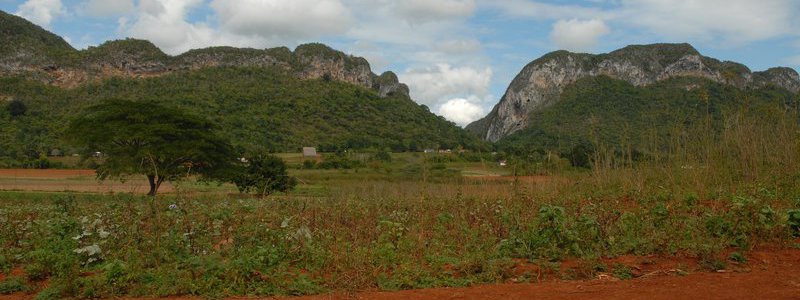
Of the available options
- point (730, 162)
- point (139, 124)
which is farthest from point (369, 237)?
point (139, 124)

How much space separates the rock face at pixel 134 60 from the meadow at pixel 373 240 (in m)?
79.1

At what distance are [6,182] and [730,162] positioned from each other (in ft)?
118

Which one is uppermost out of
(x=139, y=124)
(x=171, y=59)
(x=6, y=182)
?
(x=171, y=59)

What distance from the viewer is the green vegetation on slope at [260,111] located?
56344 mm

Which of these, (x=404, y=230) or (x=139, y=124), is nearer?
(x=404, y=230)

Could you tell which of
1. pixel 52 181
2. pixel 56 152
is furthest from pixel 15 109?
pixel 52 181

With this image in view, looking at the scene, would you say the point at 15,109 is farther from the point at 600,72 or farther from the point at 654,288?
the point at 600,72

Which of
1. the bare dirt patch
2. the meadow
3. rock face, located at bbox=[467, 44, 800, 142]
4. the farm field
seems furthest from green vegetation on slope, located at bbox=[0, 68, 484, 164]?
the farm field

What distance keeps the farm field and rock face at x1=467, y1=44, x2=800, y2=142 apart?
290 ft

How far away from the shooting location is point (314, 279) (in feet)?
16.3

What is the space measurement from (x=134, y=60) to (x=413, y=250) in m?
91.8

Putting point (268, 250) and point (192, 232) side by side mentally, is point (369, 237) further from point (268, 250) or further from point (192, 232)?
point (192, 232)

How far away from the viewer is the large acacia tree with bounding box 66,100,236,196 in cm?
2320

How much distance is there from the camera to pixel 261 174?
27.2m
